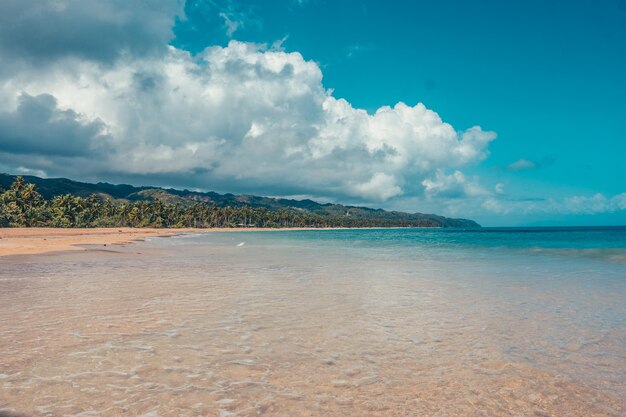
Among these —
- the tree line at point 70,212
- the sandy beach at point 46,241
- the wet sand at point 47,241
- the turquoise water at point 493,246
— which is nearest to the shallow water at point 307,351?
the sandy beach at point 46,241

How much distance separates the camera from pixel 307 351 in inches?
365

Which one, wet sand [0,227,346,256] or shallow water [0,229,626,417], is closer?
shallow water [0,229,626,417]

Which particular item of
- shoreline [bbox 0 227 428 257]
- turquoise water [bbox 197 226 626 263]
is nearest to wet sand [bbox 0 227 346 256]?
shoreline [bbox 0 227 428 257]

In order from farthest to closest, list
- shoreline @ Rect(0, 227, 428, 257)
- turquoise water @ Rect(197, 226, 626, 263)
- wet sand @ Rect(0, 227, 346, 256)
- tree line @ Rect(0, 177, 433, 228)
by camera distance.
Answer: tree line @ Rect(0, 177, 433, 228) < turquoise water @ Rect(197, 226, 626, 263) < wet sand @ Rect(0, 227, 346, 256) < shoreline @ Rect(0, 227, 428, 257)

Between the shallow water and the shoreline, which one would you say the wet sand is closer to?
the shoreline

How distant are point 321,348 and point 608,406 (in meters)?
5.63

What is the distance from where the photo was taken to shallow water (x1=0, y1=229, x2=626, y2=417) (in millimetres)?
6543

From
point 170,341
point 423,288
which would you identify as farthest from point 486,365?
point 423,288

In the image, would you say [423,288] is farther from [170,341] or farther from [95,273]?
[95,273]

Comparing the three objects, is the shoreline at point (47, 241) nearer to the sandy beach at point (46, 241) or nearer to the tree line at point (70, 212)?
the sandy beach at point (46, 241)

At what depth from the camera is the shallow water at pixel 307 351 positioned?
6543mm

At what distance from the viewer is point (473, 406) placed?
6516mm

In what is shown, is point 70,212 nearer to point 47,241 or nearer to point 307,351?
point 47,241

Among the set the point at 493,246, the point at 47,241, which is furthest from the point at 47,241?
the point at 493,246
